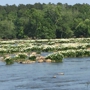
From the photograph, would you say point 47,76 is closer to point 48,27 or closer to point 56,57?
point 56,57

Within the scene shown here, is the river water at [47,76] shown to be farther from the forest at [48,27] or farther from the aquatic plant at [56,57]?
the forest at [48,27]

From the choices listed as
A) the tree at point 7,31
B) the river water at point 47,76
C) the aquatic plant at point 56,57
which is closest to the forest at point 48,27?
the tree at point 7,31

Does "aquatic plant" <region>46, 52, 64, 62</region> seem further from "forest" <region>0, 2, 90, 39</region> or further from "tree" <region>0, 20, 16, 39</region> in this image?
"tree" <region>0, 20, 16, 39</region>

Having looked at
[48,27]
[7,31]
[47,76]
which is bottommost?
[7,31]

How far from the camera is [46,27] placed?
111688 mm

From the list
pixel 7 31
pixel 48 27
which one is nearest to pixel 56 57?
pixel 48 27

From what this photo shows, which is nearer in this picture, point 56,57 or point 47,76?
point 47,76

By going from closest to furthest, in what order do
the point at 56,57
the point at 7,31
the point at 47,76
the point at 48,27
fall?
the point at 47,76 → the point at 56,57 → the point at 48,27 → the point at 7,31

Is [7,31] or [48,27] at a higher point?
[48,27]

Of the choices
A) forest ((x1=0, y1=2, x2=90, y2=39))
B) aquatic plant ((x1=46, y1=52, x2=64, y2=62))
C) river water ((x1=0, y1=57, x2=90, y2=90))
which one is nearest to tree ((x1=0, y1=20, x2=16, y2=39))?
forest ((x1=0, y1=2, x2=90, y2=39))

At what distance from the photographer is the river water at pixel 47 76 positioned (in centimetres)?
2697

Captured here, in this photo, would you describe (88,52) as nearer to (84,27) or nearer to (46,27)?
(84,27)

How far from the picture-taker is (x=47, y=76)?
3122 cm

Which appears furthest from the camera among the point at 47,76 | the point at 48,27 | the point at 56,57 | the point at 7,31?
the point at 7,31
